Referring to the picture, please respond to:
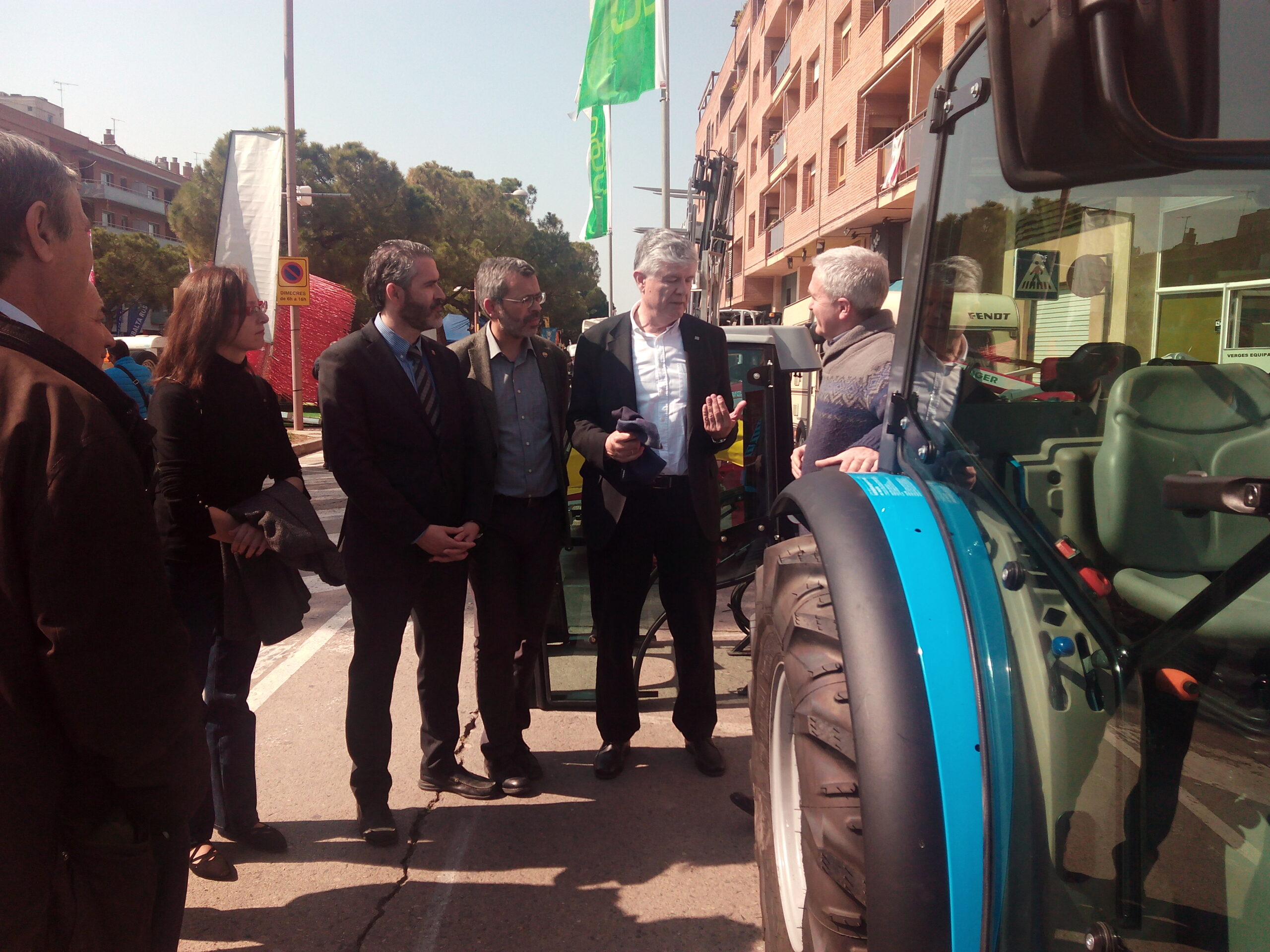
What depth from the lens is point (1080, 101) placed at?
1022mm

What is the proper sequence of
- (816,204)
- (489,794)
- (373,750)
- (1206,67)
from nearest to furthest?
(1206,67) → (373,750) → (489,794) → (816,204)

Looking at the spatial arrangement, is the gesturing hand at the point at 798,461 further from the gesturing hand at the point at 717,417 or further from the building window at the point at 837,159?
the building window at the point at 837,159

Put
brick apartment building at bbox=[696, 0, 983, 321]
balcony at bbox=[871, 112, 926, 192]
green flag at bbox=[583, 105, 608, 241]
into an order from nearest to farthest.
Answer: balcony at bbox=[871, 112, 926, 192]
green flag at bbox=[583, 105, 608, 241]
brick apartment building at bbox=[696, 0, 983, 321]

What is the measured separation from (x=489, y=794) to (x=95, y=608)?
7.22 feet

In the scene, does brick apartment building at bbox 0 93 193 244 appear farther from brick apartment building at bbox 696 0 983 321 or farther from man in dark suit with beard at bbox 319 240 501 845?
man in dark suit with beard at bbox 319 240 501 845

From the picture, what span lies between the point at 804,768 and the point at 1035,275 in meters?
0.99

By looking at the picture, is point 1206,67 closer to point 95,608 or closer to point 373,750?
point 95,608

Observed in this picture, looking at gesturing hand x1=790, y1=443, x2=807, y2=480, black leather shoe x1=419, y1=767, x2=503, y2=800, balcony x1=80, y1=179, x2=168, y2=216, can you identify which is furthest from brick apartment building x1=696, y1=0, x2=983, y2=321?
balcony x1=80, y1=179, x2=168, y2=216

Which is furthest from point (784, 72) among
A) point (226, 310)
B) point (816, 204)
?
point (226, 310)

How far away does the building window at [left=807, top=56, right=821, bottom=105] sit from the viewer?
24625mm

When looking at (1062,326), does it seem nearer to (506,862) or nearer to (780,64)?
(506,862)

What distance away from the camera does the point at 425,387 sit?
306 cm

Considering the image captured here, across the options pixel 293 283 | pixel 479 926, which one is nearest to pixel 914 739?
pixel 479 926

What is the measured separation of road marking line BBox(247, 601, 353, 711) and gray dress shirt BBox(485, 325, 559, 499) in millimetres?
1172
